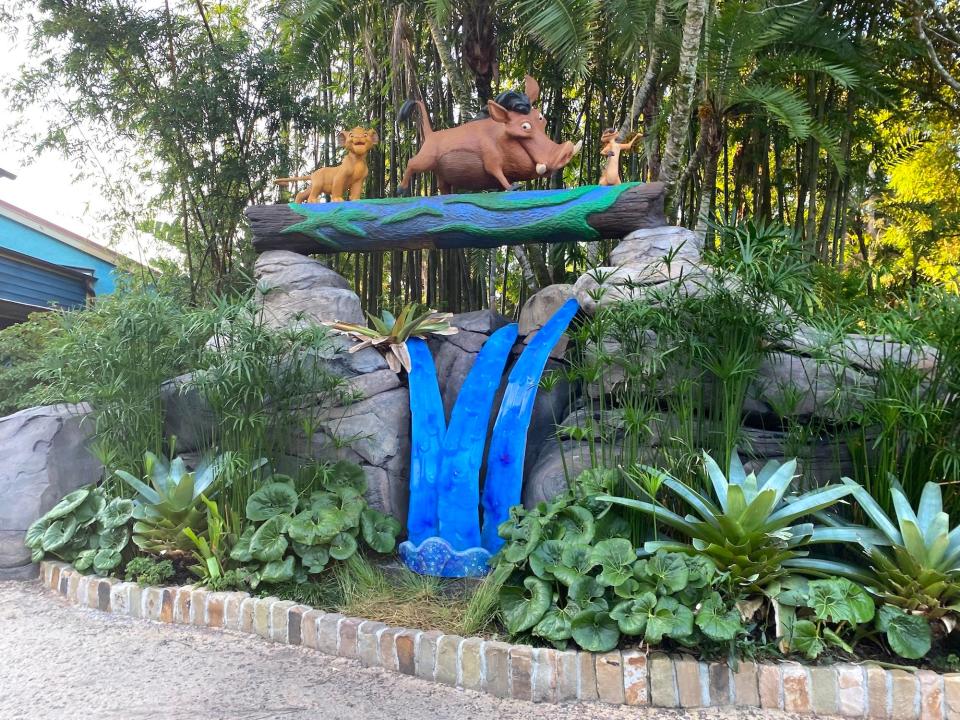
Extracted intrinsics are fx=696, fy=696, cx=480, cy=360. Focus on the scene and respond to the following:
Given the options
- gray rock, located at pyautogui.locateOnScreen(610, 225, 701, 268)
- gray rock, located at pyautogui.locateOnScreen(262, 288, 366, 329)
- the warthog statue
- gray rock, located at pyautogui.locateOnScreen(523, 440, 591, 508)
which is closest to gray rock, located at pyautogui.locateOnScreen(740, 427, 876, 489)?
gray rock, located at pyautogui.locateOnScreen(523, 440, 591, 508)

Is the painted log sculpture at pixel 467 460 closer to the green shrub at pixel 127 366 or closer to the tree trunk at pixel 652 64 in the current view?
the green shrub at pixel 127 366

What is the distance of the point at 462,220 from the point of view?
4.66 metres

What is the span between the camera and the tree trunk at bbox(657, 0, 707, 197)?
15.2 feet

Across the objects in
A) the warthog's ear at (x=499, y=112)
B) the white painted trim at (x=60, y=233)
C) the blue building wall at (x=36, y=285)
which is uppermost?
the white painted trim at (x=60, y=233)

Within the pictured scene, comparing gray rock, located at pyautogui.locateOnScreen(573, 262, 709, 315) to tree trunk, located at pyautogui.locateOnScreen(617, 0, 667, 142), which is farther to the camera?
tree trunk, located at pyautogui.locateOnScreen(617, 0, 667, 142)

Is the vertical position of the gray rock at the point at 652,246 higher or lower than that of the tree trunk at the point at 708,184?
lower

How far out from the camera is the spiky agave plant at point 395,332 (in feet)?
14.1

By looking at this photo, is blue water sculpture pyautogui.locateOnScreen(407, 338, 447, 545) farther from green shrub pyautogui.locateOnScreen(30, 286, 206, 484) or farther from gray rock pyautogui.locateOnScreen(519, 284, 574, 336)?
green shrub pyautogui.locateOnScreen(30, 286, 206, 484)

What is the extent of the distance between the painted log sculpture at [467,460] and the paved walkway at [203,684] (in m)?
0.78

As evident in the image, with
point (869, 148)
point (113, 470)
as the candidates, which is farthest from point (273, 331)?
point (869, 148)

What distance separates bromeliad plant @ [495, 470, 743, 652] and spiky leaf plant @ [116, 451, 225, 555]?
1560mm

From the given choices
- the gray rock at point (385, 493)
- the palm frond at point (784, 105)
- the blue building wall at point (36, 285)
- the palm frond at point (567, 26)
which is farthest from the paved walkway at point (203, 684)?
the blue building wall at point (36, 285)

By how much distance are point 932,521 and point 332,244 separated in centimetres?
392

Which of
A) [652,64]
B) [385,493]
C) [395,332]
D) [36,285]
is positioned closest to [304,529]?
[385,493]
